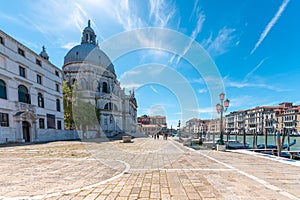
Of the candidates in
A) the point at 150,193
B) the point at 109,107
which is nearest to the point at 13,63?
the point at 150,193

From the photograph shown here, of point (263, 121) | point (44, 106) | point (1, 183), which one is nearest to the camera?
point (1, 183)

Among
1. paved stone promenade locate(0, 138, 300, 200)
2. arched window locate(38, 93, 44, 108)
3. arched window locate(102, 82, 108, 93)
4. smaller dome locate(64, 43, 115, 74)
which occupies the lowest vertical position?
paved stone promenade locate(0, 138, 300, 200)

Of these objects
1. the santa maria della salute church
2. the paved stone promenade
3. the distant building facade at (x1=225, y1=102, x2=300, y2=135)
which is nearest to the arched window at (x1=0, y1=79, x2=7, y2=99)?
the santa maria della salute church

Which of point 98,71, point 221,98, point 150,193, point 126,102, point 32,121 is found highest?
point 98,71

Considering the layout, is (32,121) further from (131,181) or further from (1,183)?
(131,181)

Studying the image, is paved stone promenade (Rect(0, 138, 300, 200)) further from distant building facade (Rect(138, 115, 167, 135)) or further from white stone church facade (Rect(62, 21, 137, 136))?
distant building facade (Rect(138, 115, 167, 135))

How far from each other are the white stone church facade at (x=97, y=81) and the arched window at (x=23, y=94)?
18808 mm

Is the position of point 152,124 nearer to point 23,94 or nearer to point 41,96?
point 41,96

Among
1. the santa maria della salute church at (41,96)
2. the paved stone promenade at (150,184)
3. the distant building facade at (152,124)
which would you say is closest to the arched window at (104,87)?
the santa maria della salute church at (41,96)

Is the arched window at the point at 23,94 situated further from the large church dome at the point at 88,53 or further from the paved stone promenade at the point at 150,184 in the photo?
the large church dome at the point at 88,53

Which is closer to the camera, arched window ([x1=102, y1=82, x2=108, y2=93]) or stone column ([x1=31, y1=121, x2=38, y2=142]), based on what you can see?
stone column ([x1=31, y1=121, x2=38, y2=142])

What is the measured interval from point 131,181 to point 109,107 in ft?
129

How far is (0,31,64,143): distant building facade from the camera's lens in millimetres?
16594

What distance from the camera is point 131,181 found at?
4.39m
